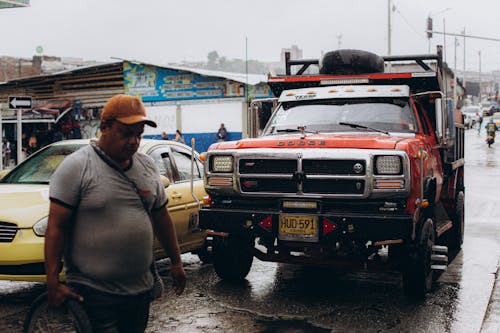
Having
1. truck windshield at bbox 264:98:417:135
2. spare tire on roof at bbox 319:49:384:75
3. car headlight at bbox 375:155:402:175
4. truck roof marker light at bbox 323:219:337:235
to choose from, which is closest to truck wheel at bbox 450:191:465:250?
spare tire on roof at bbox 319:49:384:75

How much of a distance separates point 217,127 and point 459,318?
2371 centimetres

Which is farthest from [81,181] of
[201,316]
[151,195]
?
[201,316]

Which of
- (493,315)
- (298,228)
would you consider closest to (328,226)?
(298,228)

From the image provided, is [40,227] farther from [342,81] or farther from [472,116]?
[472,116]

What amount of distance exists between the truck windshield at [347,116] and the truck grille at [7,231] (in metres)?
3.17

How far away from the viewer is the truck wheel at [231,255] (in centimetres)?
742

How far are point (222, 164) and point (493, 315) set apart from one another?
2.99 meters

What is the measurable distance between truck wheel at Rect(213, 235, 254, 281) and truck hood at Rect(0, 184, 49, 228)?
1910 millimetres

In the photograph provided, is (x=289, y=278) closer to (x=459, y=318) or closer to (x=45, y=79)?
(x=459, y=318)

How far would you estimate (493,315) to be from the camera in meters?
6.32

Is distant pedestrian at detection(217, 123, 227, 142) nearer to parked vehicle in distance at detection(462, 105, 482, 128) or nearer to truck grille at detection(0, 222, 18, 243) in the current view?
truck grille at detection(0, 222, 18, 243)

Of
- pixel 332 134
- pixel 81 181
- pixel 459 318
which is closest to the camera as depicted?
pixel 81 181

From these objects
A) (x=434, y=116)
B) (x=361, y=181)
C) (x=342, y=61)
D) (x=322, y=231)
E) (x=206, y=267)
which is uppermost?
(x=342, y=61)

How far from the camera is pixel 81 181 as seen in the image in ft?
11.1
